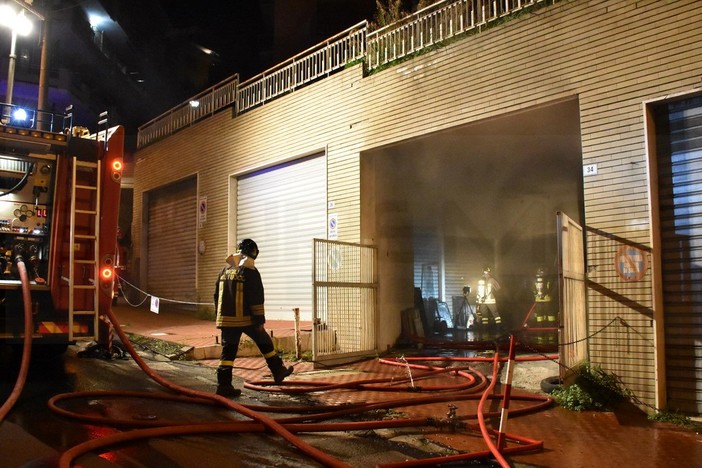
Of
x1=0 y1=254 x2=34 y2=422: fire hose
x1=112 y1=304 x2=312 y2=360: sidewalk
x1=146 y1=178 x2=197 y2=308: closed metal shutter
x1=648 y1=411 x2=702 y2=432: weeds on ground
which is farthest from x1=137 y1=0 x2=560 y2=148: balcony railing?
x1=0 y1=254 x2=34 y2=422: fire hose

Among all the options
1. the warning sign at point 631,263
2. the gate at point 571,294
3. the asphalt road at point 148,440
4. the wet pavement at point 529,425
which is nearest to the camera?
the asphalt road at point 148,440

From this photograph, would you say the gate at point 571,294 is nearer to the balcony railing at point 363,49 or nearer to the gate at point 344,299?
the balcony railing at point 363,49

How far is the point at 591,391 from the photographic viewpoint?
6.03m

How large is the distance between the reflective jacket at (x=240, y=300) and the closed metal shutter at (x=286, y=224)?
4.64 metres

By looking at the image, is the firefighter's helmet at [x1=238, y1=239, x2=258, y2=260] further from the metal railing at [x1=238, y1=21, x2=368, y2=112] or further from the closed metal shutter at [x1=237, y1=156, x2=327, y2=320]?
the metal railing at [x1=238, y1=21, x2=368, y2=112]

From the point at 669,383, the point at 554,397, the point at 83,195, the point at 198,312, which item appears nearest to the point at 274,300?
the point at 198,312

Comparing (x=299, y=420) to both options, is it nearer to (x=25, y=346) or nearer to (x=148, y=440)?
(x=148, y=440)

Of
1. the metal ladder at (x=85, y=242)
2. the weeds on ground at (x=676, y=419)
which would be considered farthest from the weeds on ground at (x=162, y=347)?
the weeds on ground at (x=676, y=419)

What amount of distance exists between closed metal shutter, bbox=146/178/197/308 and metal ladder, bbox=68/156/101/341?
804 cm

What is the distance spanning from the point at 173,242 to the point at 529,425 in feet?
40.7

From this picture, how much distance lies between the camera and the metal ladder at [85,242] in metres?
5.82

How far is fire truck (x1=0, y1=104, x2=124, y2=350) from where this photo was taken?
5.88 m

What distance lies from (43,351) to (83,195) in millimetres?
2799

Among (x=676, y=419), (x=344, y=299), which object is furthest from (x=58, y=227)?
(x=676, y=419)
